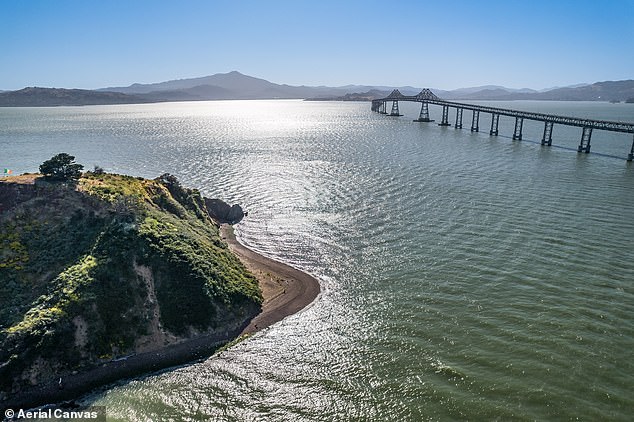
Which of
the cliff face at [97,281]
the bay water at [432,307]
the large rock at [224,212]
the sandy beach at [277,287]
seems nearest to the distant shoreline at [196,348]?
the sandy beach at [277,287]

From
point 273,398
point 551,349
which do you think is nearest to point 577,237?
point 551,349

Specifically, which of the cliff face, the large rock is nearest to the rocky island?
the cliff face

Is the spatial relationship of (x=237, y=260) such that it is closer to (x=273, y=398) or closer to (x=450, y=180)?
(x=273, y=398)

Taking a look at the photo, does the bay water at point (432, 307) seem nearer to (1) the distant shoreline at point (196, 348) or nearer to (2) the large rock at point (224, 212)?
(1) the distant shoreline at point (196, 348)

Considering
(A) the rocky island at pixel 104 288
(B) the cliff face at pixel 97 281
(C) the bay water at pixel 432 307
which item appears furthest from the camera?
(B) the cliff face at pixel 97 281

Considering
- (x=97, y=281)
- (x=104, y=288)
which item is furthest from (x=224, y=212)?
(x=104, y=288)

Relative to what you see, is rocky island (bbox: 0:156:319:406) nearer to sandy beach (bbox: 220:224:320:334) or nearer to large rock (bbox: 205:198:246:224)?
sandy beach (bbox: 220:224:320:334)

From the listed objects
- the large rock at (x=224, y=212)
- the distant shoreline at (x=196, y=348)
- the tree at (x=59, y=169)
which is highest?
the tree at (x=59, y=169)
